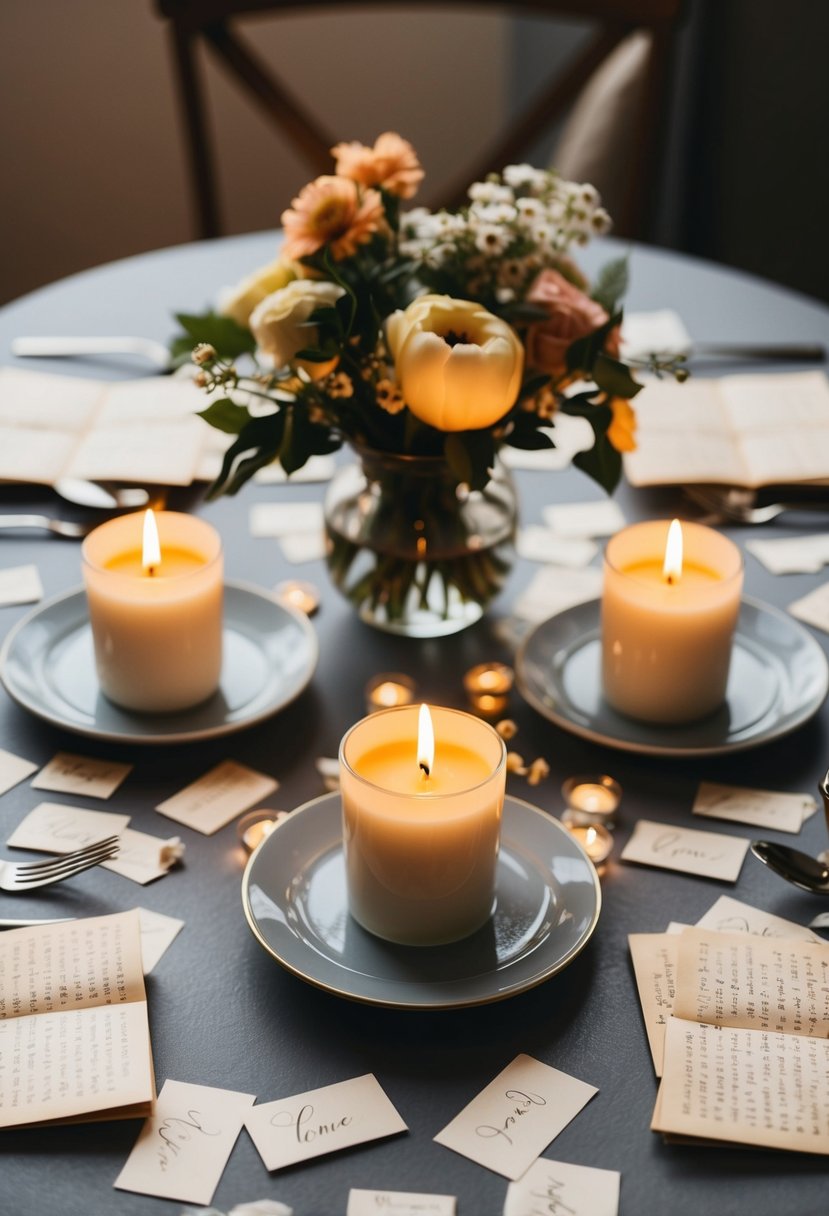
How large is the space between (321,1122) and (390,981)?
0.28ft

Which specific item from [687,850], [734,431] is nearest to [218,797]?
[687,850]

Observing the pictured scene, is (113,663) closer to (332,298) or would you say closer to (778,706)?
(332,298)

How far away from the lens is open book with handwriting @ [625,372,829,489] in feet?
4.16

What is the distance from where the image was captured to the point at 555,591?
44.3 inches

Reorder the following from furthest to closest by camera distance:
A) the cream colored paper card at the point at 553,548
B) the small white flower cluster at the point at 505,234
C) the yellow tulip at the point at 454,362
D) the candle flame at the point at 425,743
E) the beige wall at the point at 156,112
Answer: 1. the beige wall at the point at 156,112
2. the cream colored paper card at the point at 553,548
3. the small white flower cluster at the point at 505,234
4. the yellow tulip at the point at 454,362
5. the candle flame at the point at 425,743

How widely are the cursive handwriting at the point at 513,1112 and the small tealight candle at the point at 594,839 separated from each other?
0.18 m

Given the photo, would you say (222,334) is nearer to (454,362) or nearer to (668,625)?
(454,362)

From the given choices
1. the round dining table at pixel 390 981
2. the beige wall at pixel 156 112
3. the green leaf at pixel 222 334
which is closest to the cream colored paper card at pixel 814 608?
the round dining table at pixel 390 981

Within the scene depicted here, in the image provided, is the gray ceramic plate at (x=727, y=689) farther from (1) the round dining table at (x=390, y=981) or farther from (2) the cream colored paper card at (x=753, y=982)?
(2) the cream colored paper card at (x=753, y=982)

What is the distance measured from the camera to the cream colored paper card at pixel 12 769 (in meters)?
0.89

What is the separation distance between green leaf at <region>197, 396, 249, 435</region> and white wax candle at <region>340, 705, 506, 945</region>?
29cm

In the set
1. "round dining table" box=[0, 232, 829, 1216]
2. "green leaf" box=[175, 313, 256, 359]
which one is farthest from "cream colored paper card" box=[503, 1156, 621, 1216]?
"green leaf" box=[175, 313, 256, 359]

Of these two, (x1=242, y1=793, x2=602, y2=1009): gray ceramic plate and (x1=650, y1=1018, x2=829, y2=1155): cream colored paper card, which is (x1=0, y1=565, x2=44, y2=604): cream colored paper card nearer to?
(x1=242, y1=793, x2=602, y2=1009): gray ceramic plate

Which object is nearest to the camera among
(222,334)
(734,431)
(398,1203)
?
(398,1203)
